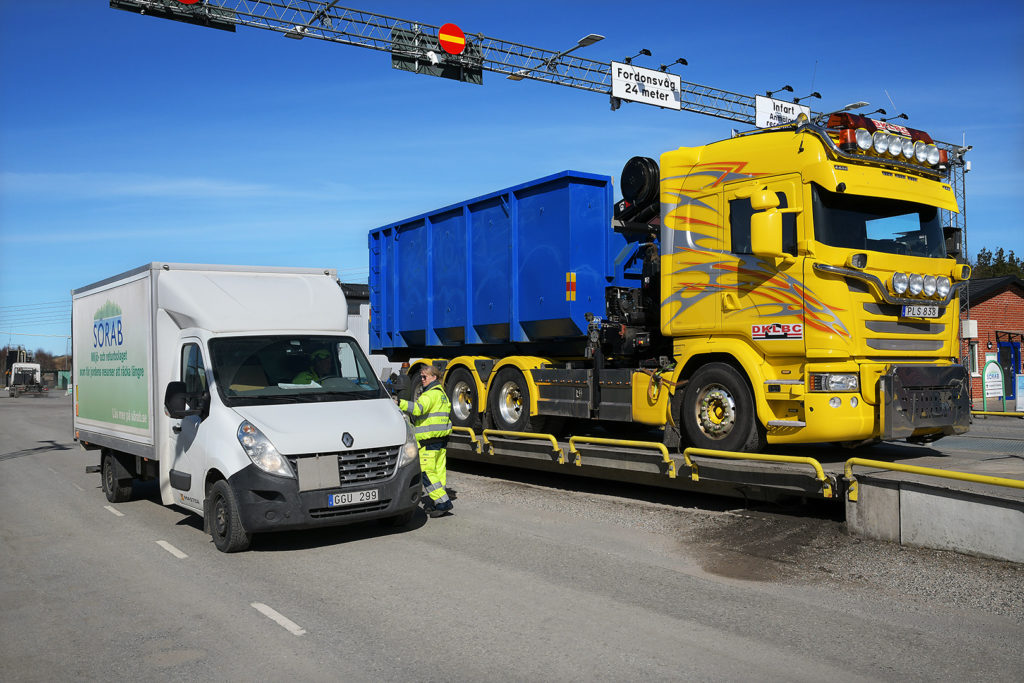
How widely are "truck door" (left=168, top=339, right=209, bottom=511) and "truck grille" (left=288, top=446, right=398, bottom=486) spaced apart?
1.27 m

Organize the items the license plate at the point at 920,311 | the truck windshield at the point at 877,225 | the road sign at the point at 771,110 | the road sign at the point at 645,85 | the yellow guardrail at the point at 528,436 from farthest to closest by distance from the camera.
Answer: the road sign at the point at 771,110 → the road sign at the point at 645,85 → the yellow guardrail at the point at 528,436 → the license plate at the point at 920,311 → the truck windshield at the point at 877,225

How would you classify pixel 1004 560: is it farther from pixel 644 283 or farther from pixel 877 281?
pixel 644 283

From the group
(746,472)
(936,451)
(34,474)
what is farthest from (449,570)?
(34,474)

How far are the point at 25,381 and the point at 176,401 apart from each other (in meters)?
67.7

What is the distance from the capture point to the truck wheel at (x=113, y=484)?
416 inches

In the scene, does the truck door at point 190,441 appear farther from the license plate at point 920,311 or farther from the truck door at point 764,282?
the license plate at point 920,311

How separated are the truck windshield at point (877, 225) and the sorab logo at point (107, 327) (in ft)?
25.4

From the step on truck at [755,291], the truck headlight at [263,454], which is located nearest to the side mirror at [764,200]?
the step on truck at [755,291]

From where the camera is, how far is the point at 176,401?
7754 mm

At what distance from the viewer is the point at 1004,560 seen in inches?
242

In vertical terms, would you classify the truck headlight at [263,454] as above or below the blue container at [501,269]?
below

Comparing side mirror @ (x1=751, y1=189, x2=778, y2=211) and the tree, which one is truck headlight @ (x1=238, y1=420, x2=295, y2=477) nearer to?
side mirror @ (x1=751, y1=189, x2=778, y2=211)

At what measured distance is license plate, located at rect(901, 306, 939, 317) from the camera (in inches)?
319

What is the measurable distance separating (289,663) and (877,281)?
597 centimetres
